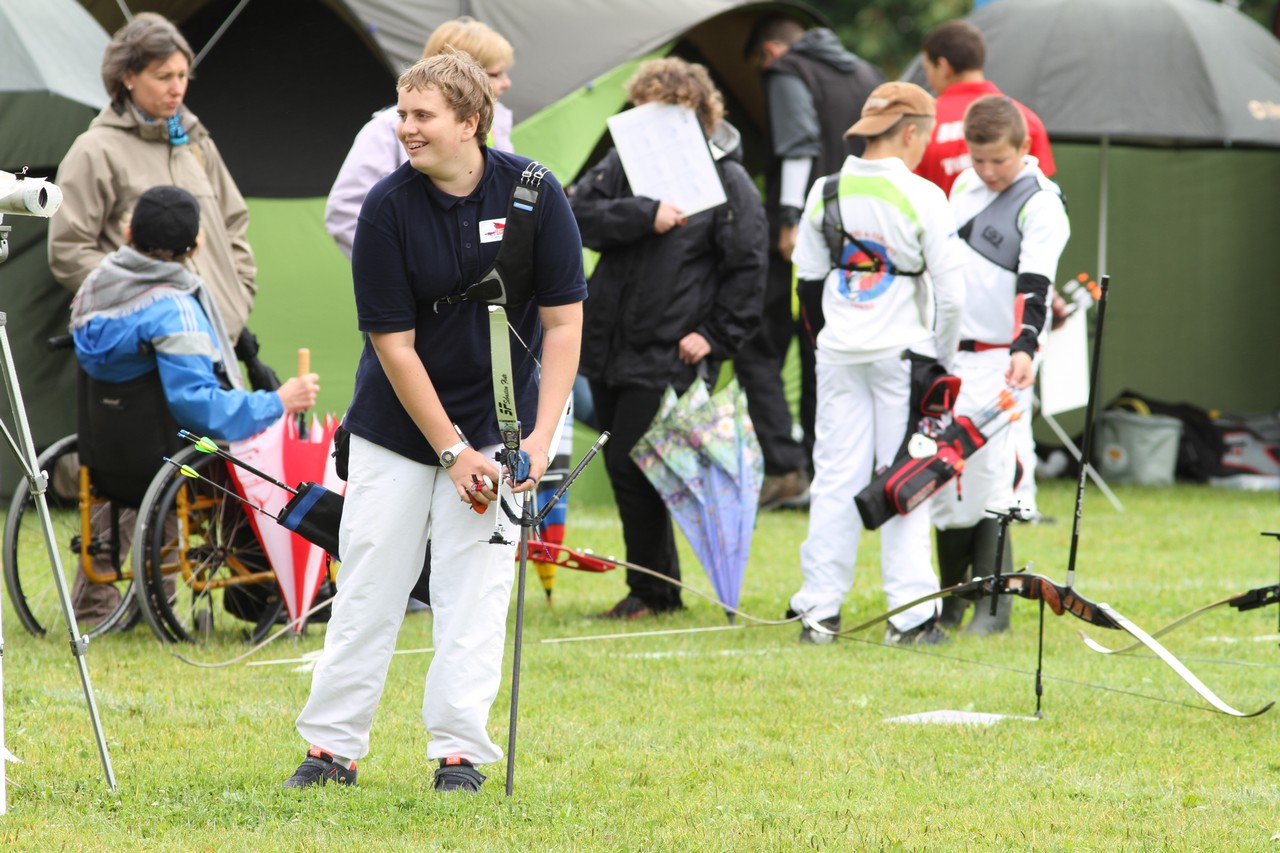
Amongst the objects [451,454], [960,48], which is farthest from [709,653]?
[960,48]

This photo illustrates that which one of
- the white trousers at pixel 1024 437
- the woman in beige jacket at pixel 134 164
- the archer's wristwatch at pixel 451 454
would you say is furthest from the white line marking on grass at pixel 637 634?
the archer's wristwatch at pixel 451 454

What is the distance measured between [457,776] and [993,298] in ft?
9.60

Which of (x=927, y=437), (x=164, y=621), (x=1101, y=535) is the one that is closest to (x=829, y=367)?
(x=927, y=437)

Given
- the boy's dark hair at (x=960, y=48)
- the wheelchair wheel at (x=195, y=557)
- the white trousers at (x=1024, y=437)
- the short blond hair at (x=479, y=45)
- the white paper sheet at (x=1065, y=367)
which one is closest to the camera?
the wheelchair wheel at (x=195, y=557)

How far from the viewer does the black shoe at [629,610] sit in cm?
606

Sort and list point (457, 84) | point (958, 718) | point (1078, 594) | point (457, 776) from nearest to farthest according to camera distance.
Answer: point (457, 84)
point (457, 776)
point (1078, 594)
point (958, 718)

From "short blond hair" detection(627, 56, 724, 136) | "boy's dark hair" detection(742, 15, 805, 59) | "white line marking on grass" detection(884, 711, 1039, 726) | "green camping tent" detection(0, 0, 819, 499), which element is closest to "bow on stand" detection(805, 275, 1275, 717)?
"white line marking on grass" detection(884, 711, 1039, 726)

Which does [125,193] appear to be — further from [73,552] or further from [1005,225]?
[1005,225]

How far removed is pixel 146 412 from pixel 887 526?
2292 mm

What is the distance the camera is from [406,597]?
143 inches

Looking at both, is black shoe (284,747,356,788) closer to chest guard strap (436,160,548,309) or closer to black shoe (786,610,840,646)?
chest guard strap (436,160,548,309)

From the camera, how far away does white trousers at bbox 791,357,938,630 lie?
5.59 metres

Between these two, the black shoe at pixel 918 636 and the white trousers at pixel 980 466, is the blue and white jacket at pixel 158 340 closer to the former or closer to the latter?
the black shoe at pixel 918 636

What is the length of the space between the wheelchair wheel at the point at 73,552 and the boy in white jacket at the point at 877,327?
2.15m
